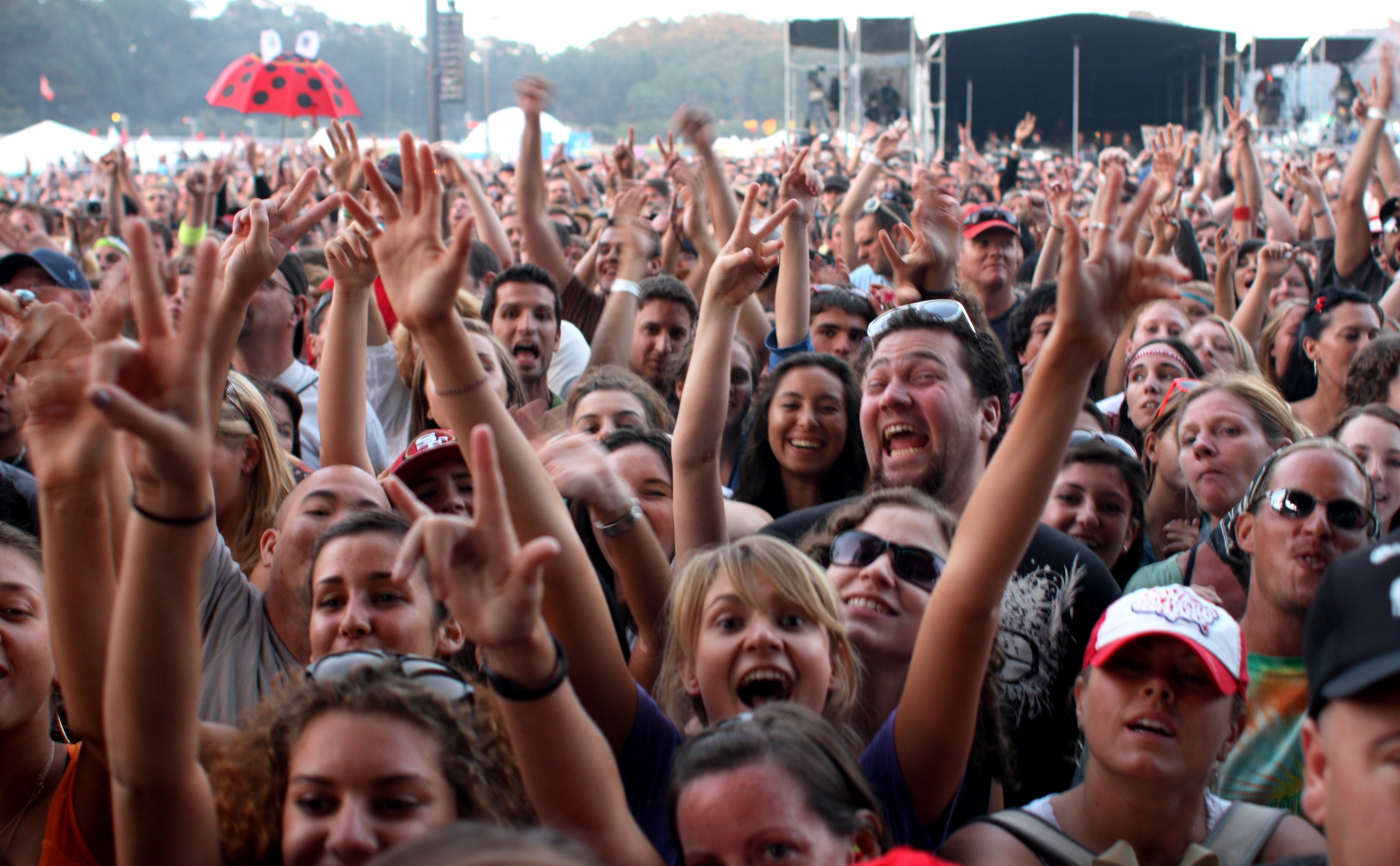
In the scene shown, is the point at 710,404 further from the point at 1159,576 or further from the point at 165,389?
the point at 165,389

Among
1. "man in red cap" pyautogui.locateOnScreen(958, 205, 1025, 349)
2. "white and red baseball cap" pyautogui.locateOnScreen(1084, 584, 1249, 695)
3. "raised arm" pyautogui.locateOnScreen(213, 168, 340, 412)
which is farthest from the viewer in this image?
"man in red cap" pyautogui.locateOnScreen(958, 205, 1025, 349)

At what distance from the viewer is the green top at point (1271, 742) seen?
2355 mm

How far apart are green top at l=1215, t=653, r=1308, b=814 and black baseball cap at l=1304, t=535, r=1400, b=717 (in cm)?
98

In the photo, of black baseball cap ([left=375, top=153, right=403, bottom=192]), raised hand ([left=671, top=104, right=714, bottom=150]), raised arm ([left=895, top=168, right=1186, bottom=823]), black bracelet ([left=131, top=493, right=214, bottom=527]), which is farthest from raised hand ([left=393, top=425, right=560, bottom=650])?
black baseball cap ([left=375, top=153, right=403, bottom=192])

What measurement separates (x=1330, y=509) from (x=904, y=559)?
3.33ft

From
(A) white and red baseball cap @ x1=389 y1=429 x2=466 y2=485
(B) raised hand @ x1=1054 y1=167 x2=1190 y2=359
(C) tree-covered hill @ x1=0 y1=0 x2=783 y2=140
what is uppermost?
(C) tree-covered hill @ x1=0 y1=0 x2=783 y2=140

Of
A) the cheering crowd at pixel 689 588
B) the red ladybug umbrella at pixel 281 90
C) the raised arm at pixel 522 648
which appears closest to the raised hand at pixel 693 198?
the cheering crowd at pixel 689 588

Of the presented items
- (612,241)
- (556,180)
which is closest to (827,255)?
(612,241)

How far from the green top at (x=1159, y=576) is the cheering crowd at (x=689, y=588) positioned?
0.01 metres

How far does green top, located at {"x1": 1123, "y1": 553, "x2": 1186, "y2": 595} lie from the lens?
9.90ft

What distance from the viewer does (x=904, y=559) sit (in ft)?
8.10

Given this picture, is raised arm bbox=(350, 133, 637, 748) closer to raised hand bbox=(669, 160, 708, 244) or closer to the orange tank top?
the orange tank top

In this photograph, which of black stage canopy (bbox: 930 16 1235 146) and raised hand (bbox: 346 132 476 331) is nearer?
raised hand (bbox: 346 132 476 331)

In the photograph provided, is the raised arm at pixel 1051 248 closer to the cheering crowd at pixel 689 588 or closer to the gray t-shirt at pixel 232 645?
the cheering crowd at pixel 689 588
